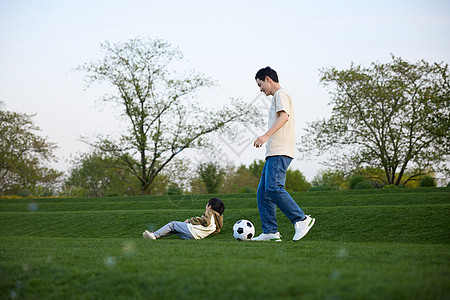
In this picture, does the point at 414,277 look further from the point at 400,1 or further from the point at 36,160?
the point at 36,160

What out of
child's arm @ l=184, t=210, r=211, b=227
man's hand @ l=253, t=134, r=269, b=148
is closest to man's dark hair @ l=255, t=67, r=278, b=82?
man's hand @ l=253, t=134, r=269, b=148

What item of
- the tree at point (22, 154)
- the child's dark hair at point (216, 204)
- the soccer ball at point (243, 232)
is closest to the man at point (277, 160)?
the soccer ball at point (243, 232)

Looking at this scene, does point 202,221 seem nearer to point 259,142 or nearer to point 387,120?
point 259,142

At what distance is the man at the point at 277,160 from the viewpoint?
4.95m

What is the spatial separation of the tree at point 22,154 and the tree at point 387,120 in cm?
2270

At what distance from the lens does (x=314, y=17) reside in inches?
778

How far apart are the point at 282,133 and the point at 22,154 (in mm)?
32838

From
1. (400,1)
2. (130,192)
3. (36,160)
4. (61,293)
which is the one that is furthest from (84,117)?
(61,293)

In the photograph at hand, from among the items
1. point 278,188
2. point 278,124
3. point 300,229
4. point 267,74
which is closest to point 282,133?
point 278,124

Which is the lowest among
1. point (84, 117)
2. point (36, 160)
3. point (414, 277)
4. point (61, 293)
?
point (414, 277)

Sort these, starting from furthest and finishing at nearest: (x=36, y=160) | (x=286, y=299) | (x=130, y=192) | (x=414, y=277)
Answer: (x=130, y=192), (x=36, y=160), (x=414, y=277), (x=286, y=299)

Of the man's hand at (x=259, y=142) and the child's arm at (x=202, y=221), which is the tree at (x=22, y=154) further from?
the man's hand at (x=259, y=142)

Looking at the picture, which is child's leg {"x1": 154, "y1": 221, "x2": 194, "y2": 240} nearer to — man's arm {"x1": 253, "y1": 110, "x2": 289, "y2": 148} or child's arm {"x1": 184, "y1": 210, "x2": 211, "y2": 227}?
child's arm {"x1": 184, "y1": 210, "x2": 211, "y2": 227}

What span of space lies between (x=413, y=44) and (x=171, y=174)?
21164mm
